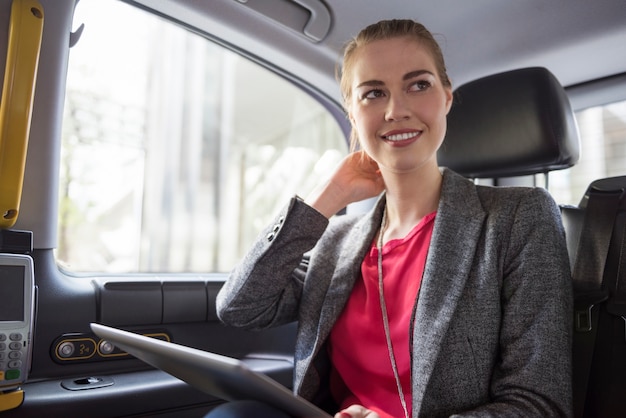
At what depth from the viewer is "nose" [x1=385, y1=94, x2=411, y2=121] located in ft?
3.78

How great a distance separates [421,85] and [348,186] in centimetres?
36

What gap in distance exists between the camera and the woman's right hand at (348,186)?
138 cm

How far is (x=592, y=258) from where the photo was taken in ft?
3.61

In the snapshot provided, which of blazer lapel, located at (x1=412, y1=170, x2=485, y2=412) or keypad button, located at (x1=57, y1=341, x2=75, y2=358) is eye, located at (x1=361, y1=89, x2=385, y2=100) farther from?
keypad button, located at (x1=57, y1=341, x2=75, y2=358)

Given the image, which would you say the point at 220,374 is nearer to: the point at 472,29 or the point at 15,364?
the point at 15,364

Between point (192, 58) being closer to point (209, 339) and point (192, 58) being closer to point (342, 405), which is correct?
point (209, 339)

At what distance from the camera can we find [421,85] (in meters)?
1.19

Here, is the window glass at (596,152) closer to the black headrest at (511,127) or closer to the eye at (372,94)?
the black headrest at (511,127)

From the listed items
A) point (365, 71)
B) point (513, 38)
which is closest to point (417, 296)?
point (365, 71)

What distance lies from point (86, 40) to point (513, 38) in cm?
129

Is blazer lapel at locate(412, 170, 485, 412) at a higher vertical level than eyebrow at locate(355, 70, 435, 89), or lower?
lower

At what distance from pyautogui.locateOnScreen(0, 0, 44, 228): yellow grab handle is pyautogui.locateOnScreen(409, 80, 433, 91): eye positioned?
0.94m

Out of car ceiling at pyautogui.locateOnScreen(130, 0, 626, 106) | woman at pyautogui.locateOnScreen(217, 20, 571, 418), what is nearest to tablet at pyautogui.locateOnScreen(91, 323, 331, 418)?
woman at pyautogui.locateOnScreen(217, 20, 571, 418)

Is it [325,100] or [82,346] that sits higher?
[325,100]
